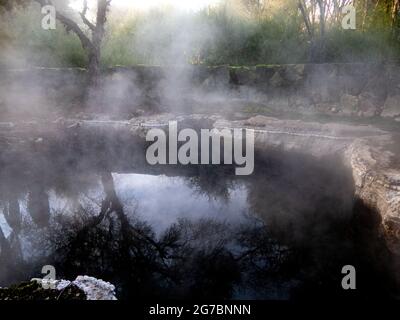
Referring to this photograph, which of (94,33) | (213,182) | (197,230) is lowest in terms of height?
(197,230)

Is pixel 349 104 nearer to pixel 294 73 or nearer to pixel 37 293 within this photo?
pixel 294 73

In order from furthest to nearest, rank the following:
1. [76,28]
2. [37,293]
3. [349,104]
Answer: [76,28], [349,104], [37,293]

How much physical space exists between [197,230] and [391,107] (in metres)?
6.50

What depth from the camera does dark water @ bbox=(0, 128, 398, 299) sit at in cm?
361

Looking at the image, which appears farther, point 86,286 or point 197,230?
point 197,230

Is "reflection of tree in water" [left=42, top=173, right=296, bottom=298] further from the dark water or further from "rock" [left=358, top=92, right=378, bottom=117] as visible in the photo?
"rock" [left=358, top=92, right=378, bottom=117]

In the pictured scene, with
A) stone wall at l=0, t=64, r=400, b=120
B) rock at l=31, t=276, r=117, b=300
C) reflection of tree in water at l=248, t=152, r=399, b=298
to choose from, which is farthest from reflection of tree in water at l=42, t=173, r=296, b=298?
stone wall at l=0, t=64, r=400, b=120

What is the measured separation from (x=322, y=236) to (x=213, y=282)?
5.32ft

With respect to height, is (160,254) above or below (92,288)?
above

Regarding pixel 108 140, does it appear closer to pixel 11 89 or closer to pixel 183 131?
pixel 183 131

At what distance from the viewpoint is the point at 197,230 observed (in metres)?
4.55

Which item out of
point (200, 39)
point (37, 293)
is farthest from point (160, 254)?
point (200, 39)

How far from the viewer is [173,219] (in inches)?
188
